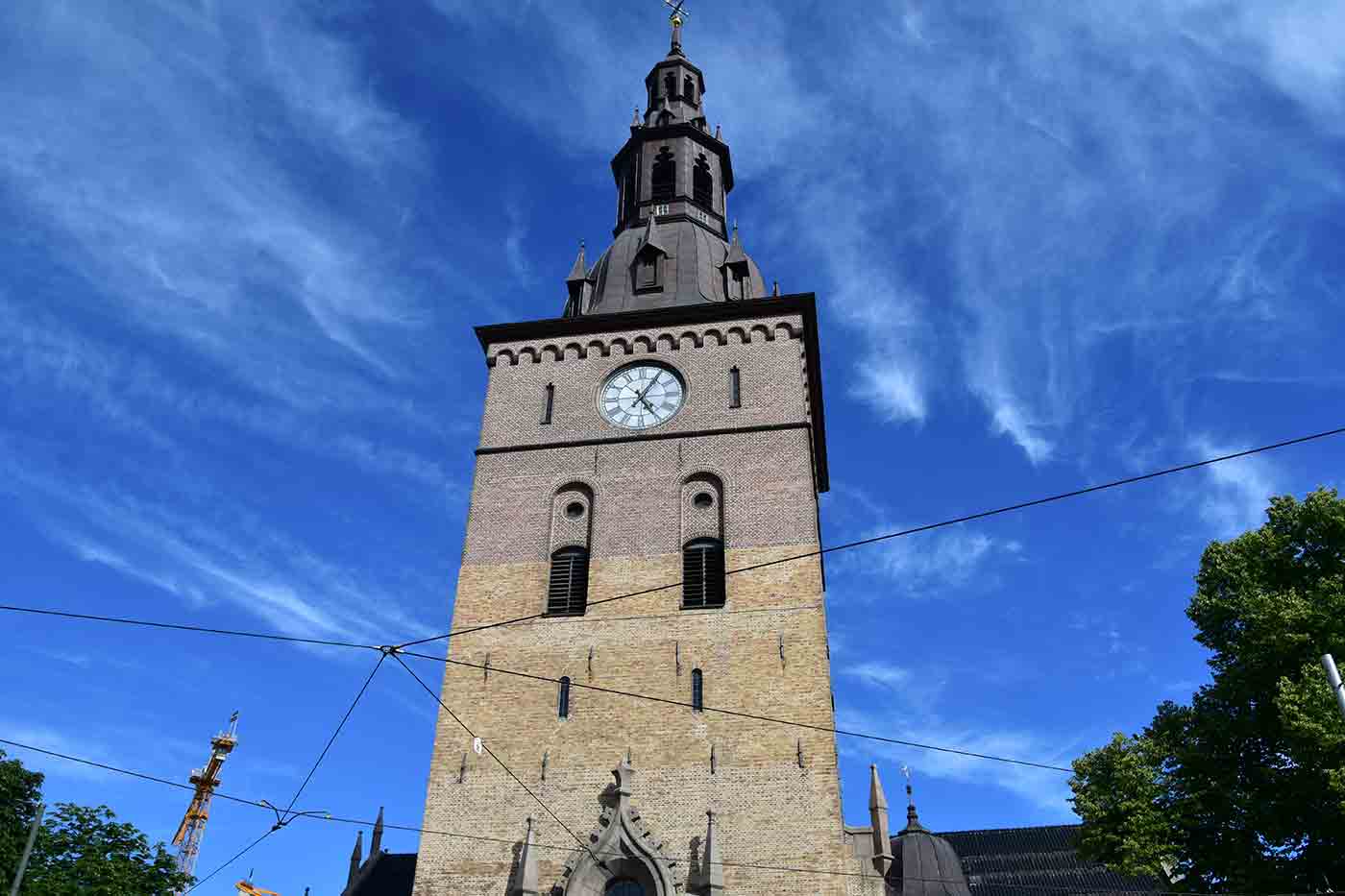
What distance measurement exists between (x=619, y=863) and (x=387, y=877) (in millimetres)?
16821

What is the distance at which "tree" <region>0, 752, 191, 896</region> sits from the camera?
87.5 ft

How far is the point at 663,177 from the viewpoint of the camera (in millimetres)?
33062

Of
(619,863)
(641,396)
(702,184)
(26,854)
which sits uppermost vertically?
(702,184)

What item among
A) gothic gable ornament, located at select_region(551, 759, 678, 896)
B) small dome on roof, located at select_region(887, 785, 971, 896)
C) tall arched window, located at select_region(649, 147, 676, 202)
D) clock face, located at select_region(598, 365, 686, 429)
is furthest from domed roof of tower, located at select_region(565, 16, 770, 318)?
small dome on roof, located at select_region(887, 785, 971, 896)

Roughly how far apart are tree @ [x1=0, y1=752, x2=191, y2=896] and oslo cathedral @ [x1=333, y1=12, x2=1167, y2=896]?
6.99 meters

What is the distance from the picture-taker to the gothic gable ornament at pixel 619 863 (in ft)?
64.4

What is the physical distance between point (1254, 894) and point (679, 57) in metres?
29.5

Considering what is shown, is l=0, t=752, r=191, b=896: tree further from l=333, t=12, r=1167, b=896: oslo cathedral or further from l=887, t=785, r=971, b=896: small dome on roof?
l=887, t=785, r=971, b=896: small dome on roof

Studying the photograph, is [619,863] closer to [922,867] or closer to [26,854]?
[26,854]

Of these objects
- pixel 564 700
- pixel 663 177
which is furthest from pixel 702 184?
pixel 564 700

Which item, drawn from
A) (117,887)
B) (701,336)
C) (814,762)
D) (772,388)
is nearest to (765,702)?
(814,762)

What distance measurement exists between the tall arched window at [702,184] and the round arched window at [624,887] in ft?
64.7

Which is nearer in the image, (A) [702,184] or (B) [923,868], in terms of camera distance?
(B) [923,868]

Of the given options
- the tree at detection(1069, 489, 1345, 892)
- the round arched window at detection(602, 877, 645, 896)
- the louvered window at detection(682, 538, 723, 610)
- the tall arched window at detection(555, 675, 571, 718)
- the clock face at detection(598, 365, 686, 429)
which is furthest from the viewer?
the clock face at detection(598, 365, 686, 429)
